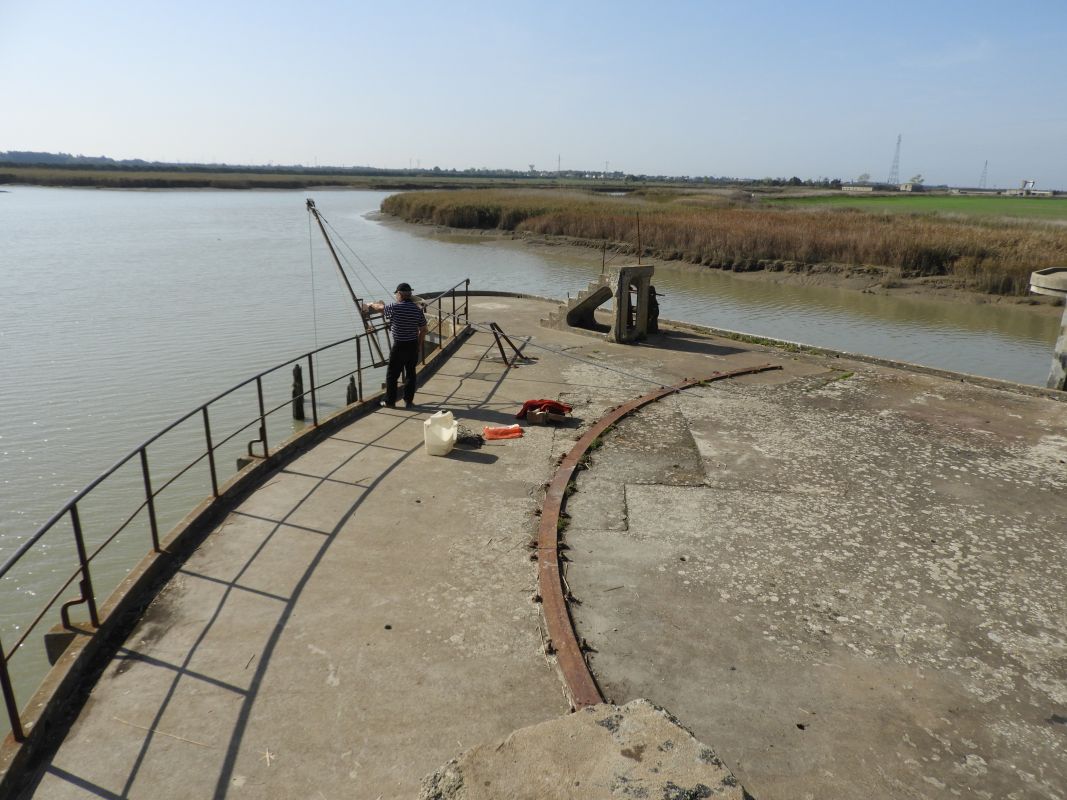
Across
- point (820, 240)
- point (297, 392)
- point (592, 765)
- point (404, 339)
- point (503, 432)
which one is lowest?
point (297, 392)

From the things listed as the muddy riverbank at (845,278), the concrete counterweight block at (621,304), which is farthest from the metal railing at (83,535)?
the muddy riverbank at (845,278)

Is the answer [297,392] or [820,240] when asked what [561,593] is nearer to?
[297,392]

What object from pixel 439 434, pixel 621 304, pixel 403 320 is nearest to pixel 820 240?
pixel 621 304

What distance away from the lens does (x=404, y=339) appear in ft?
33.7

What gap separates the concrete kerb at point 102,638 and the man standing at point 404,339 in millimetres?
2366

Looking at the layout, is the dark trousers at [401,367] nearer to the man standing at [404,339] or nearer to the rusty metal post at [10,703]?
the man standing at [404,339]

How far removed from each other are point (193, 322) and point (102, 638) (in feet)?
62.1

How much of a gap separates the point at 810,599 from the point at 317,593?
160 inches

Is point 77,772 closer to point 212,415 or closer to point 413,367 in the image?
point 413,367

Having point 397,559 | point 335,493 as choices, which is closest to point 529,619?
point 397,559

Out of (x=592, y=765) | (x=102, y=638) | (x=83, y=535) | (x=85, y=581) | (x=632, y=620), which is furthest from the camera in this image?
(x=83, y=535)

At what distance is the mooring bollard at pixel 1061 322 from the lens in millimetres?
13688

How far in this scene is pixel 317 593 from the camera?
5.79m

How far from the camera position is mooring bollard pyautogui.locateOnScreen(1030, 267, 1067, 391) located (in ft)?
44.9
